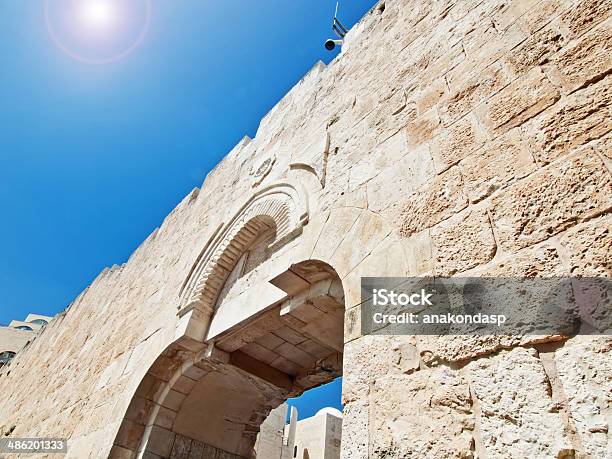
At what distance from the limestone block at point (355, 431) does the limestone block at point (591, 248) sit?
879 mm

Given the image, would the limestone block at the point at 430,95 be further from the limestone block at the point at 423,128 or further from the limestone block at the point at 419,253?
the limestone block at the point at 419,253

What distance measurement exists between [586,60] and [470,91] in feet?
1.73

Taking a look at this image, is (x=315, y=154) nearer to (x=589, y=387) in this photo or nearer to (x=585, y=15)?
(x=585, y=15)

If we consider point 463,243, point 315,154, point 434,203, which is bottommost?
point 463,243

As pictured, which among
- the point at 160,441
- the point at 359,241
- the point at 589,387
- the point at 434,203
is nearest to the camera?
the point at 589,387

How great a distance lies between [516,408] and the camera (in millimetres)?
1192

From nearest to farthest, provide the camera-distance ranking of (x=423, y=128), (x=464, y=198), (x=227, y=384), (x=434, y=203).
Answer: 1. (x=464, y=198)
2. (x=434, y=203)
3. (x=423, y=128)
4. (x=227, y=384)

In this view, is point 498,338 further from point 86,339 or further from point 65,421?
point 86,339

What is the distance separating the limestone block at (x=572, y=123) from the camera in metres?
1.50

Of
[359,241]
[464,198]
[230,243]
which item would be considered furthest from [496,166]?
[230,243]

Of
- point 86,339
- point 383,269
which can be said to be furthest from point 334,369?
point 86,339

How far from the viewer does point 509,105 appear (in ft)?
6.08

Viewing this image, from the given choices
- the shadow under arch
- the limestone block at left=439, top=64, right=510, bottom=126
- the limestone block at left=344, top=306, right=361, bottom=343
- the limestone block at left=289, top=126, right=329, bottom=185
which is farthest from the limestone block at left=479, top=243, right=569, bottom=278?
the shadow under arch

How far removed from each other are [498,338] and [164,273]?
4.37 metres
